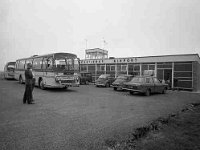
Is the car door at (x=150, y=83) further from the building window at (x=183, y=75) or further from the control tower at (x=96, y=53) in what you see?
the control tower at (x=96, y=53)

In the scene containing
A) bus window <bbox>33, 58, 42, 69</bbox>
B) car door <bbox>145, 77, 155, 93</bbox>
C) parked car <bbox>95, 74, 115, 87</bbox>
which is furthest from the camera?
parked car <bbox>95, 74, 115, 87</bbox>

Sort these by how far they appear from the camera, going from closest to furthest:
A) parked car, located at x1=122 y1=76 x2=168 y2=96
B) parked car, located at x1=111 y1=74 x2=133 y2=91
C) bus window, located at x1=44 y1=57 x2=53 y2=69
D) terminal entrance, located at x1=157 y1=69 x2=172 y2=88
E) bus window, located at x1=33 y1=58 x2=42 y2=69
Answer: parked car, located at x1=122 y1=76 x2=168 y2=96, bus window, located at x1=44 y1=57 x2=53 y2=69, bus window, located at x1=33 y1=58 x2=42 y2=69, parked car, located at x1=111 y1=74 x2=133 y2=91, terminal entrance, located at x1=157 y1=69 x2=172 y2=88

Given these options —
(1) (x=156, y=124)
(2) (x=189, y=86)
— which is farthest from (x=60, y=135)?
(2) (x=189, y=86)

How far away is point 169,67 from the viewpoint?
23.5 metres

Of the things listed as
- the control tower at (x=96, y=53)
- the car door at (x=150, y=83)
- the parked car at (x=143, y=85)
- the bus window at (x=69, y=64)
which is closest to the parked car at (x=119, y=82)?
the parked car at (x=143, y=85)

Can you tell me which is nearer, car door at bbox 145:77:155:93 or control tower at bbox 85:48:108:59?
car door at bbox 145:77:155:93

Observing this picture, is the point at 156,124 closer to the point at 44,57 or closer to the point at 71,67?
the point at 71,67

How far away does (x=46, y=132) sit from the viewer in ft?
15.1

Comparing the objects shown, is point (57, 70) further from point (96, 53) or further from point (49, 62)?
point (96, 53)

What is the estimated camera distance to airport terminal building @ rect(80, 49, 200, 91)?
21906 millimetres

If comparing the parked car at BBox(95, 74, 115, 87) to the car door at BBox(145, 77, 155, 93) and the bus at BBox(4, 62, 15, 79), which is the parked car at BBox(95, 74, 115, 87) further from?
the bus at BBox(4, 62, 15, 79)

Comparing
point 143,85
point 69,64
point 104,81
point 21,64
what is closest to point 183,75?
point 104,81

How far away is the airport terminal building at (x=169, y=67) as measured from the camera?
2191 cm

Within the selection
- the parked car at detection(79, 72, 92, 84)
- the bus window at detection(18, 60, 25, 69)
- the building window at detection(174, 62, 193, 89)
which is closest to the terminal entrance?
the building window at detection(174, 62, 193, 89)
